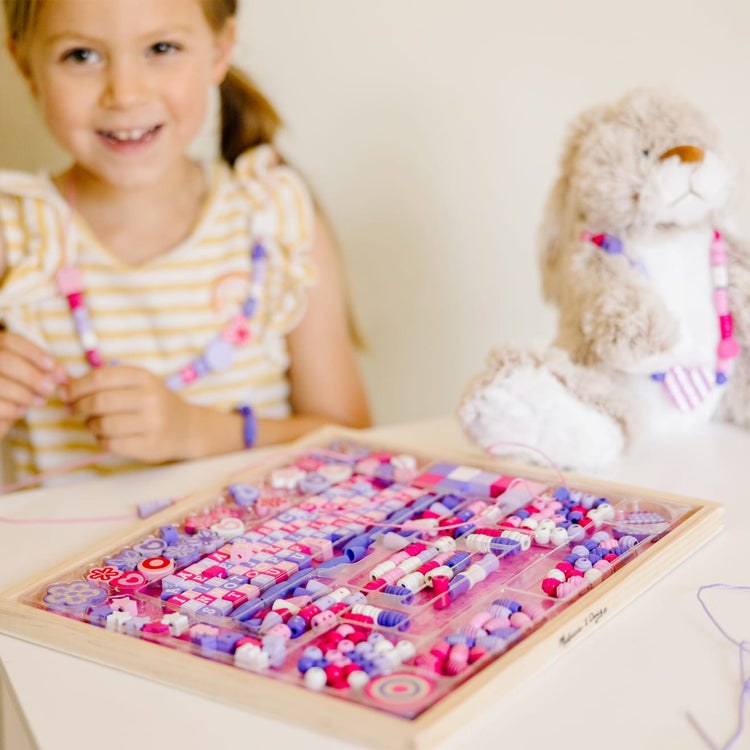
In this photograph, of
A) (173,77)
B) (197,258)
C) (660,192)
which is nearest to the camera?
(660,192)

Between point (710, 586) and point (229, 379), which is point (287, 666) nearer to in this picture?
point (710, 586)

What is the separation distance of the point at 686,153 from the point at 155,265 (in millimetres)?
493

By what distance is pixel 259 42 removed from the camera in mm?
1008

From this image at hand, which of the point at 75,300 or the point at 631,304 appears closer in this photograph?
the point at 631,304

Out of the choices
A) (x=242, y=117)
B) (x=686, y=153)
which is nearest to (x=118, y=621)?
(x=686, y=153)

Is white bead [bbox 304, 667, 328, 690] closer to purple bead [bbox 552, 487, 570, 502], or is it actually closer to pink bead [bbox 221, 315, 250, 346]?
purple bead [bbox 552, 487, 570, 502]

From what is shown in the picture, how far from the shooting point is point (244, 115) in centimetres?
98

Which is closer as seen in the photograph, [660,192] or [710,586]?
[710,586]

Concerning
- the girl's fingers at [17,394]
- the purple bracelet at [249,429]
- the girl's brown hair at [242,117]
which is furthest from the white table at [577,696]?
the girl's brown hair at [242,117]

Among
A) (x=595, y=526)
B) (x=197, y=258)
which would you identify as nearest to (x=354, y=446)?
(x=595, y=526)

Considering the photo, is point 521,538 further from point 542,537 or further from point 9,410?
point 9,410

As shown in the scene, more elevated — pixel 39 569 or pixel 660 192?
pixel 660 192

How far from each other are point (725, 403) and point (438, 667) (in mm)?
417

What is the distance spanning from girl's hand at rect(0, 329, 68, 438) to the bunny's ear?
1.31 ft
